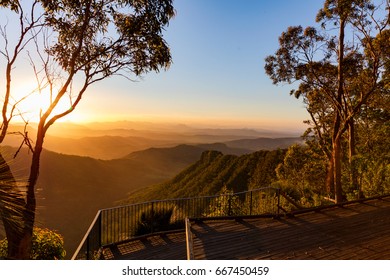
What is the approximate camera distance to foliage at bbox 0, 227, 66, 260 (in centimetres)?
982

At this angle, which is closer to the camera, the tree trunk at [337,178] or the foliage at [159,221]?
the foliage at [159,221]

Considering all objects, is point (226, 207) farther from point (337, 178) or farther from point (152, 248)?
point (152, 248)

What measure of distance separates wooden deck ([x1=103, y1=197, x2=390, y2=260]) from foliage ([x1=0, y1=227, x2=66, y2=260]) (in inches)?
114

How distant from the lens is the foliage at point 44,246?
32.2 ft

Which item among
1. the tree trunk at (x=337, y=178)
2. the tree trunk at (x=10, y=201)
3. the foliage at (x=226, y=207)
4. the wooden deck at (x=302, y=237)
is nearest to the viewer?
the tree trunk at (x=10, y=201)

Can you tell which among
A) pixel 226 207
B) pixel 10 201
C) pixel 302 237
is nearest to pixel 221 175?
pixel 226 207

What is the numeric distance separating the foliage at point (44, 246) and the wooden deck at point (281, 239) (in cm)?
289

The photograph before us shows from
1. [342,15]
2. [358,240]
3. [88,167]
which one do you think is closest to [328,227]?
[358,240]

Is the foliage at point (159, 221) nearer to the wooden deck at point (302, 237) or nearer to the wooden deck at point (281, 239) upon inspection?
the wooden deck at point (281, 239)

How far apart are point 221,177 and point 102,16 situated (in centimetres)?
6520

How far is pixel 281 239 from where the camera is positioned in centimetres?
793

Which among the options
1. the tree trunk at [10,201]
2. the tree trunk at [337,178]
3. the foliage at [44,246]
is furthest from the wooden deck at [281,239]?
the tree trunk at [337,178]

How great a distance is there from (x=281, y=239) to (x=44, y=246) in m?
7.62

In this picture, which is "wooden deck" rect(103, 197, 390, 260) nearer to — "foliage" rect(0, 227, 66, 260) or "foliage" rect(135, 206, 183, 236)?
"foliage" rect(135, 206, 183, 236)
